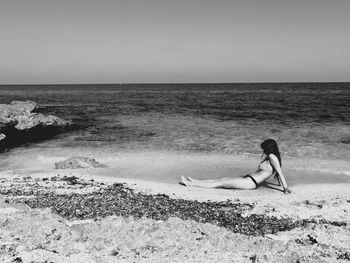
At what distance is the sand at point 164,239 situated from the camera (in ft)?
15.8

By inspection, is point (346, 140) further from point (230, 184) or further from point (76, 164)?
point (76, 164)

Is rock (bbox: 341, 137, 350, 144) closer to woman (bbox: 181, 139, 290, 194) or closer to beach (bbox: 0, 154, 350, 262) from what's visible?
beach (bbox: 0, 154, 350, 262)

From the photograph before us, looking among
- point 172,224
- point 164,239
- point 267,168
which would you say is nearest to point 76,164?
point 267,168

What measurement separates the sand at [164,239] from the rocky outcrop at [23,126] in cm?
1329

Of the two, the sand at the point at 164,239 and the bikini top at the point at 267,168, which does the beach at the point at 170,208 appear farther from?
the bikini top at the point at 267,168

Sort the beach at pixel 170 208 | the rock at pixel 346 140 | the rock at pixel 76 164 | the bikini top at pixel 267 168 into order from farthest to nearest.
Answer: the rock at pixel 346 140 → the rock at pixel 76 164 → the bikini top at pixel 267 168 → the beach at pixel 170 208

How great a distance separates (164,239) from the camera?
17.5 ft

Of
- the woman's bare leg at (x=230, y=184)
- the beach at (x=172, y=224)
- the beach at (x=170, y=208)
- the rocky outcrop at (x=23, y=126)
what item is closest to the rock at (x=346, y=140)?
the beach at (x=170, y=208)

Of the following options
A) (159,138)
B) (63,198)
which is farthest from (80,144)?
(63,198)

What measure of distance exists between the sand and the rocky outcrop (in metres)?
13.3

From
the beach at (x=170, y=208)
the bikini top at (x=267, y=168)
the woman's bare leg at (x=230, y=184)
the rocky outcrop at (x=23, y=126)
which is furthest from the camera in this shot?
the rocky outcrop at (x=23, y=126)

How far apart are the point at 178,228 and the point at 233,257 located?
1.20m

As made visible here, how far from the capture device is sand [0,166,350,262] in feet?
15.8

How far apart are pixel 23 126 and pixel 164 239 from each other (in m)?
17.9
